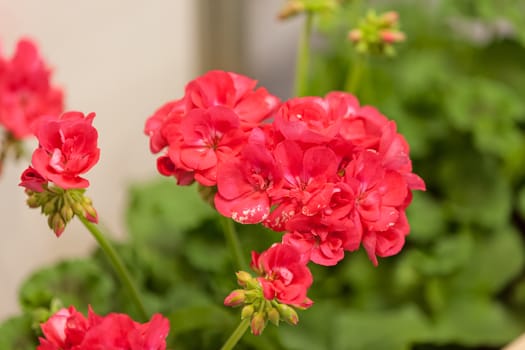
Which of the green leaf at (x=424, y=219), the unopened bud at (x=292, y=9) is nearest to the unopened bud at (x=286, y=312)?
the unopened bud at (x=292, y=9)

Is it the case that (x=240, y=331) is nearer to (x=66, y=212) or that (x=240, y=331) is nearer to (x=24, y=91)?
(x=66, y=212)

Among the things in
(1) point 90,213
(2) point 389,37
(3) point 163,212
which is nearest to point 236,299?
(1) point 90,213

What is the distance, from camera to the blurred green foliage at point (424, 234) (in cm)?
83

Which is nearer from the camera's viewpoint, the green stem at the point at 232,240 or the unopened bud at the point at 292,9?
the green stem at the point at 232,240

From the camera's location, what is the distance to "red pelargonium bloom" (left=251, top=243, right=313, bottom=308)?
1.45 ft

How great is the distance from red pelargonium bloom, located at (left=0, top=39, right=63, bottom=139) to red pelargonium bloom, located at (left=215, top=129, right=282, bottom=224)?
31 centimetres

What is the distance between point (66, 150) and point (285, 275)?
0.15 m

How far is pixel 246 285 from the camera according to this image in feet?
1.48

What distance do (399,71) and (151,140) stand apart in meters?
0.72

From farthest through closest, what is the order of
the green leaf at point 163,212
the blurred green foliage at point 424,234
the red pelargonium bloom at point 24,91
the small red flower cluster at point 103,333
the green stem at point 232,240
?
the green leaf at point 163,212 → the blurred green foliage at point 424,234 → the red pelargonium bloom at point 24,91 → the green stem at point 232,240 → the small red flower cluster at point 103,333

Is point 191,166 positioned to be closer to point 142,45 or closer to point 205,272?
point 205,272

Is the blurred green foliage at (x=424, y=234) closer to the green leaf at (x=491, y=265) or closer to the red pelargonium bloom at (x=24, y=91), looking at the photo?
the green leaf at (x=491, y=265)

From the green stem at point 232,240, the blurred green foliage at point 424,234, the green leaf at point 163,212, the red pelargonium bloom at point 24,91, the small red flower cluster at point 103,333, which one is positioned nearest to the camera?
the small red flower cluster at point 103,333

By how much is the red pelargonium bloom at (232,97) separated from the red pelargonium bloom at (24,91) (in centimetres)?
27
